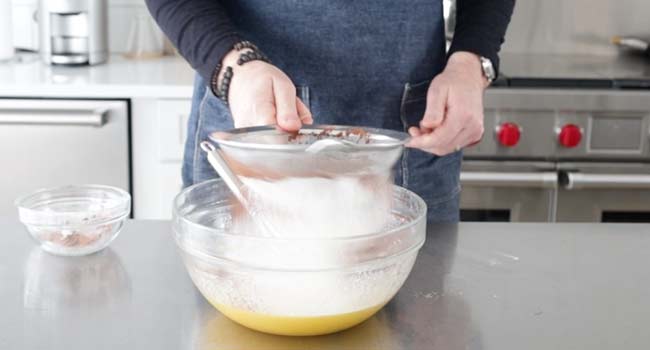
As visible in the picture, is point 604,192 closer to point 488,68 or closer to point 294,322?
point 488,68

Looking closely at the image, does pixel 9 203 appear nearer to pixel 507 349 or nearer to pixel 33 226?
pixel 33 226

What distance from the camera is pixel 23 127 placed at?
2043mm

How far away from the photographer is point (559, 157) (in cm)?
204

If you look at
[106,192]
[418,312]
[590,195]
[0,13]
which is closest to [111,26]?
[0,13]

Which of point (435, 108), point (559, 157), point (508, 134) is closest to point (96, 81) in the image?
point (508, 134)

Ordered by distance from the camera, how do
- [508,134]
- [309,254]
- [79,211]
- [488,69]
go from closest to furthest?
[309,254] < [79,211] < [488,69] < [508,134]

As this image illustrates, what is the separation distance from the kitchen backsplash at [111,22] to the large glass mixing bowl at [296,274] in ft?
6.37

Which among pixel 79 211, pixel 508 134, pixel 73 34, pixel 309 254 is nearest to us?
pixel 309 254

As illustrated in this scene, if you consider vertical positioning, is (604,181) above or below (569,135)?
below

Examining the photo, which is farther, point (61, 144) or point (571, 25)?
point (571, 25)

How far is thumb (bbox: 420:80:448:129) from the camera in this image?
3.45 ft

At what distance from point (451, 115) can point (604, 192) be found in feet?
3.70

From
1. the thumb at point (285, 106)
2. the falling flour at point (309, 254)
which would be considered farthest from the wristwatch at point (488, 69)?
the falling flour at point (309, 254)

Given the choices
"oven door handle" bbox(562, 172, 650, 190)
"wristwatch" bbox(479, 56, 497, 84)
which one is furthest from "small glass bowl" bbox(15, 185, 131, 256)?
"oven door handle" bbox(562, 172, 650, 190)
